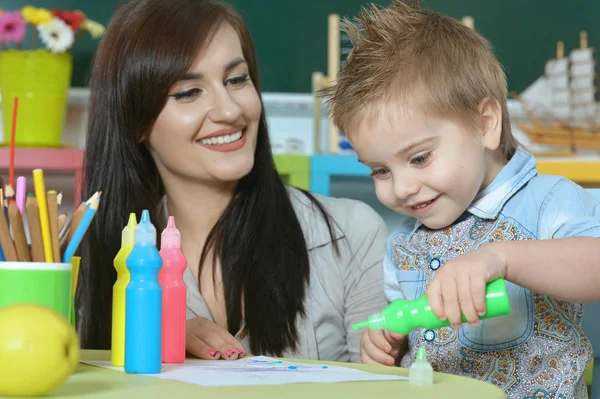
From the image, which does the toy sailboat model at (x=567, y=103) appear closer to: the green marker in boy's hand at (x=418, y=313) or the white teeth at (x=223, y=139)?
the white teeth at (x=223, y=139)

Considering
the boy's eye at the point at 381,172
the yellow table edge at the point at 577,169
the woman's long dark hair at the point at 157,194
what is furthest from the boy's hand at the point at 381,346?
the yellow table edge at the point at 577,169

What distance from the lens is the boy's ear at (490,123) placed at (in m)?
1.11

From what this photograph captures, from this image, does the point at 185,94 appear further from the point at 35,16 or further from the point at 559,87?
the point at 559,87

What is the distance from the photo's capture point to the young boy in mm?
1062

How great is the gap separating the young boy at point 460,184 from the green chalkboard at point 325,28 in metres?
1.76

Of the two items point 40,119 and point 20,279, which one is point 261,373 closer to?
point 20,279

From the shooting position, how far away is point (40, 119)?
8.47 feet

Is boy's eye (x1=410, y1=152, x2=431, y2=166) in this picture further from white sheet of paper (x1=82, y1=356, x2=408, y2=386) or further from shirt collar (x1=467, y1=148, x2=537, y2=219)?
white sheet of paper (x1=82, y1=356, x2=408, y2=386)

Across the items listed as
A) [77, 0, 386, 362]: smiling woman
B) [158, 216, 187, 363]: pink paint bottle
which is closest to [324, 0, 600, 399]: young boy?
[158, 216, 187, 363]: pink paint bottle

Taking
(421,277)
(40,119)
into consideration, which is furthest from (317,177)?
(421,277)

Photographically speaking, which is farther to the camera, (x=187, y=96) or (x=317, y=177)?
(x=317, y=177)

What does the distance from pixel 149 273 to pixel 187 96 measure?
0.80m

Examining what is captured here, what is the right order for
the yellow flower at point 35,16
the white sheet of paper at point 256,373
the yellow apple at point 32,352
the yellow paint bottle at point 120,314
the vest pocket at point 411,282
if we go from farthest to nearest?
1. the yellow flower at point 35,16
2. the vest pocket at point 411,282
3. the yellow paint bottle at point 120,314
4. the white sheet of paper at point 256,373
5. the yellow apple at point 32,352

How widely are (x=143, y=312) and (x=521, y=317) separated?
496mm
